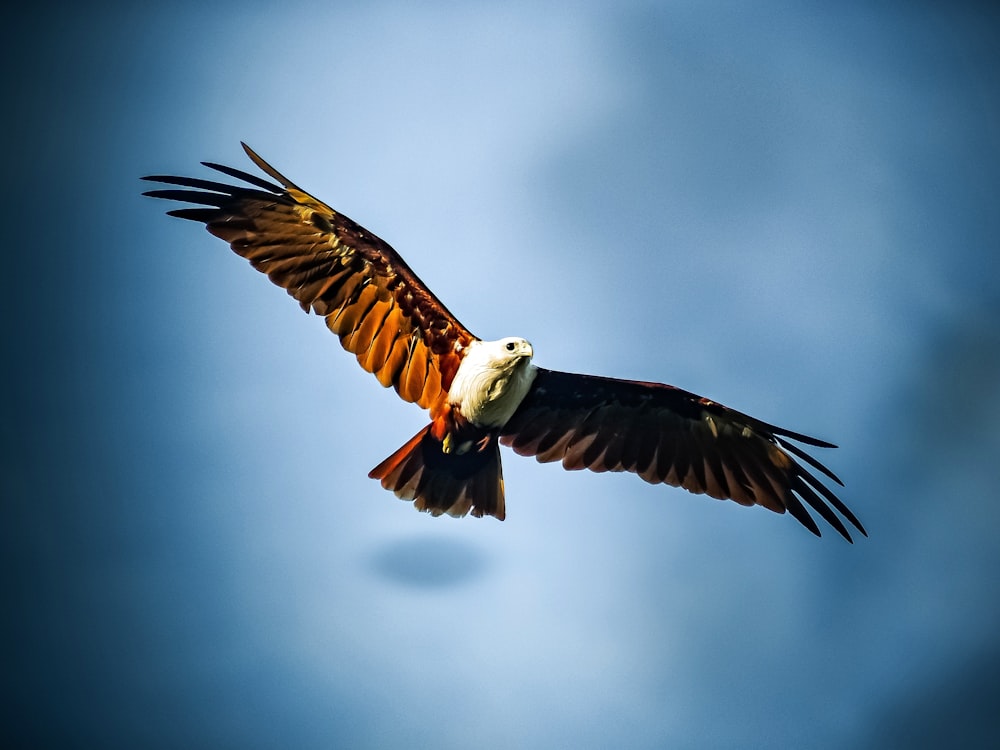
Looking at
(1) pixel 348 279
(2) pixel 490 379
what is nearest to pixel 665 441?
(2) pixel 490 379

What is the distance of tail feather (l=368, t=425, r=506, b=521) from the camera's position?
271 inches

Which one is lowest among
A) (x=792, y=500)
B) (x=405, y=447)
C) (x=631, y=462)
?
A: (x=405, y=447)

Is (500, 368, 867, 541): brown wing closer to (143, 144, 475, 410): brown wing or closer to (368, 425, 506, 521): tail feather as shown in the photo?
(368, 425, 506, 521): tail feather

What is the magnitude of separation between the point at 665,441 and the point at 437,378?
1919 mm

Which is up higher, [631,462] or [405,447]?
[631,462]

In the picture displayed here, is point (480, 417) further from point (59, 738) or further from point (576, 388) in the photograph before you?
point (59, 738)

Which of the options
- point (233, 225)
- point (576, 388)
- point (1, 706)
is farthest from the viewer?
point (1, 706)

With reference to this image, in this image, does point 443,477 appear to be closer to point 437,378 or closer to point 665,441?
point 437,378

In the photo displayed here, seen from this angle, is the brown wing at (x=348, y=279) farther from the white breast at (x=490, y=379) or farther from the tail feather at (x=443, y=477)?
the tail feather at (x=443, y=477)

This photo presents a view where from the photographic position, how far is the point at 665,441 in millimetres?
7594

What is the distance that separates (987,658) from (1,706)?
1254cm

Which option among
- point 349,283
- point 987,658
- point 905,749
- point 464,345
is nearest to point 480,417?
point 464,345

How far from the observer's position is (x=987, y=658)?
12.8 m

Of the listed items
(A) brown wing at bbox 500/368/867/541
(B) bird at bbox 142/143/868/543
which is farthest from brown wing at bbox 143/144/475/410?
(A) brown wing at bbox 500/368/867/541
